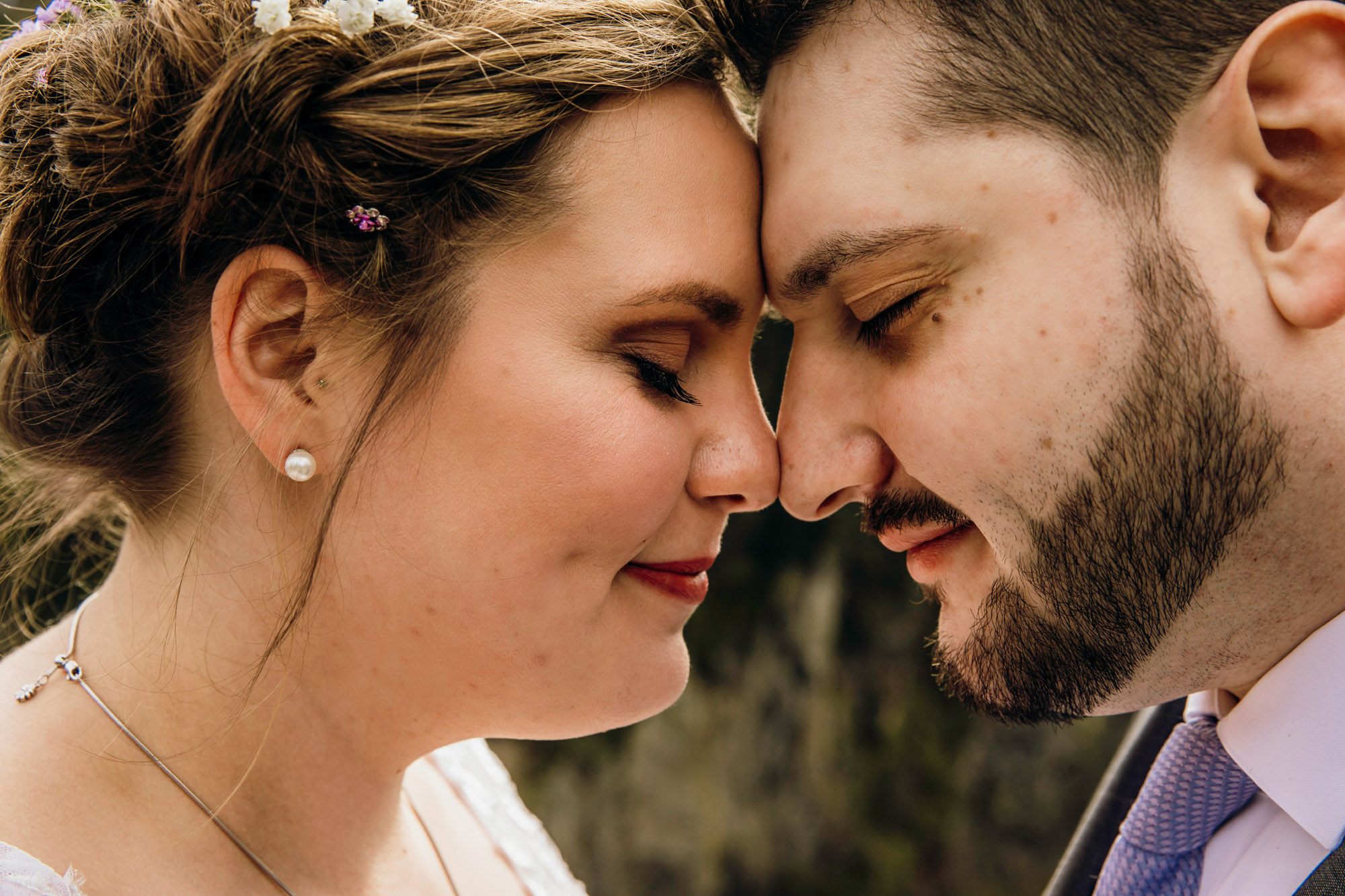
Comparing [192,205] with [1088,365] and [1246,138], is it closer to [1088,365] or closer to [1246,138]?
[1088,365]

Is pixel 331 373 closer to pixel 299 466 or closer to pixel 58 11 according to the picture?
pixel 299 466

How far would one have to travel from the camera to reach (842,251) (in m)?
1.91

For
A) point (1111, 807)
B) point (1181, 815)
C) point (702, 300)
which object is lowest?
point (1111, 807)

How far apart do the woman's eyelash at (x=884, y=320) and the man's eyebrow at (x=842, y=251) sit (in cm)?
12

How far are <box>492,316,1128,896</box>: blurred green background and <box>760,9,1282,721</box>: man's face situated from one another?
3716mm

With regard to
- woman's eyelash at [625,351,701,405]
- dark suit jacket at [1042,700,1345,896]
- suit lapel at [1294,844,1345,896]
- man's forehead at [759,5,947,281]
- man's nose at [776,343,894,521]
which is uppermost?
man's forehead at [759,5,947,281]

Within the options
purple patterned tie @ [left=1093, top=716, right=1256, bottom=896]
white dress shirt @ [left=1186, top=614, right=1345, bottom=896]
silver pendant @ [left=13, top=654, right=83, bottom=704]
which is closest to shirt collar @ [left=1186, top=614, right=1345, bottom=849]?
white dress shirt @ [left=1186, top=614, right=1345, bottom=896]

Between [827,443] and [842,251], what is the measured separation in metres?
0.43

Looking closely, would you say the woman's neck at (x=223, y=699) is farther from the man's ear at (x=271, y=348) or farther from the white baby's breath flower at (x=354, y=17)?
the white baby's breath flower at (x=354, y=17)

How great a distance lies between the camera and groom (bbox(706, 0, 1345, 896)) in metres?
1.70

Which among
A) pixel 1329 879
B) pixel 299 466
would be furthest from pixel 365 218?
pixel 1329 879

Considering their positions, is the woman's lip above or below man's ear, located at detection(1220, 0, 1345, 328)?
below

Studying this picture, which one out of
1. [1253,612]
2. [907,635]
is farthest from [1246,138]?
[907,635]

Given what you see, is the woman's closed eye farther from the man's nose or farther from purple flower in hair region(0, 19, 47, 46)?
purple flower in hair region(0, 19, 47, 46)
